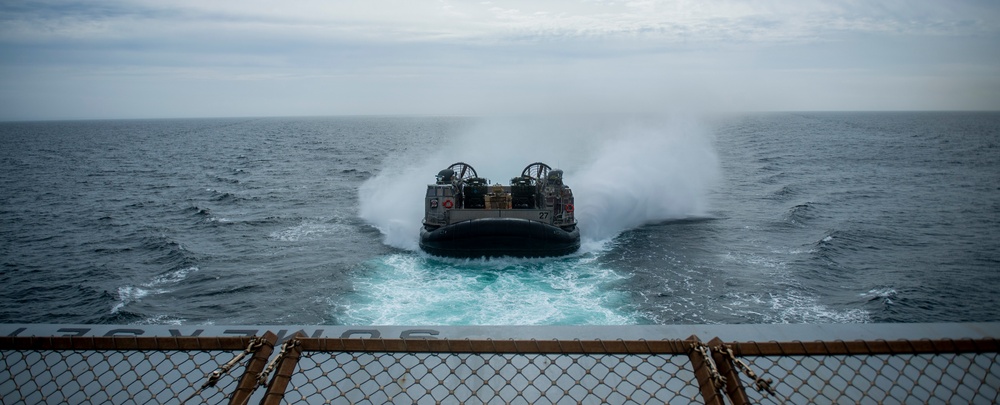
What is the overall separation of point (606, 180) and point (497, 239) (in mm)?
13398

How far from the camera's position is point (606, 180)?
115ft

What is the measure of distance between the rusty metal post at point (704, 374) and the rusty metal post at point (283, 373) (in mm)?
1990

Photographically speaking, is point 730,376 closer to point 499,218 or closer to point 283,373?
A: point 283,373

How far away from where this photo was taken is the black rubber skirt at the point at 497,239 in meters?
23.7

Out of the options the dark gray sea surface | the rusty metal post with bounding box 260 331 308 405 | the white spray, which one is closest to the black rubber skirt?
the dark gray sea surface

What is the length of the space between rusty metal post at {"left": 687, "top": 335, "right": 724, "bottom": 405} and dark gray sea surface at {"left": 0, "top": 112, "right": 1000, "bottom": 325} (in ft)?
44.3

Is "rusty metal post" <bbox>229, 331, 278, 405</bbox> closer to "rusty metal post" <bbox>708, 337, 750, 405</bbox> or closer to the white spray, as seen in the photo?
"rusty metal post" <bbox>708, 337, 750, 405</bbox>

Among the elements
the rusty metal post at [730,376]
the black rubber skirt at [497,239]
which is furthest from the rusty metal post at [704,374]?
the black rubber skirt at [497,239]

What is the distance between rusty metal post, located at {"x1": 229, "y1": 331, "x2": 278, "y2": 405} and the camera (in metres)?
2.79

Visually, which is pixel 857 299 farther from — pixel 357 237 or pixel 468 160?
pixel 468 160

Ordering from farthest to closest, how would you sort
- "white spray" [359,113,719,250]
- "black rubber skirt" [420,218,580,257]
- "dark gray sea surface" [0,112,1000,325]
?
"white spray" [359,113,719,250]
"black rubber skirt" [420,218,580,257]
"dark gray sea surface" [0,112,1000,325]

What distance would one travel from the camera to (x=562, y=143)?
68938 mm

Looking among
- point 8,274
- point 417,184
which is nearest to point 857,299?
point 417,184

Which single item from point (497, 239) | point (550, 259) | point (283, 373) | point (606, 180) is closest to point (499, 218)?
point (497, 239)
